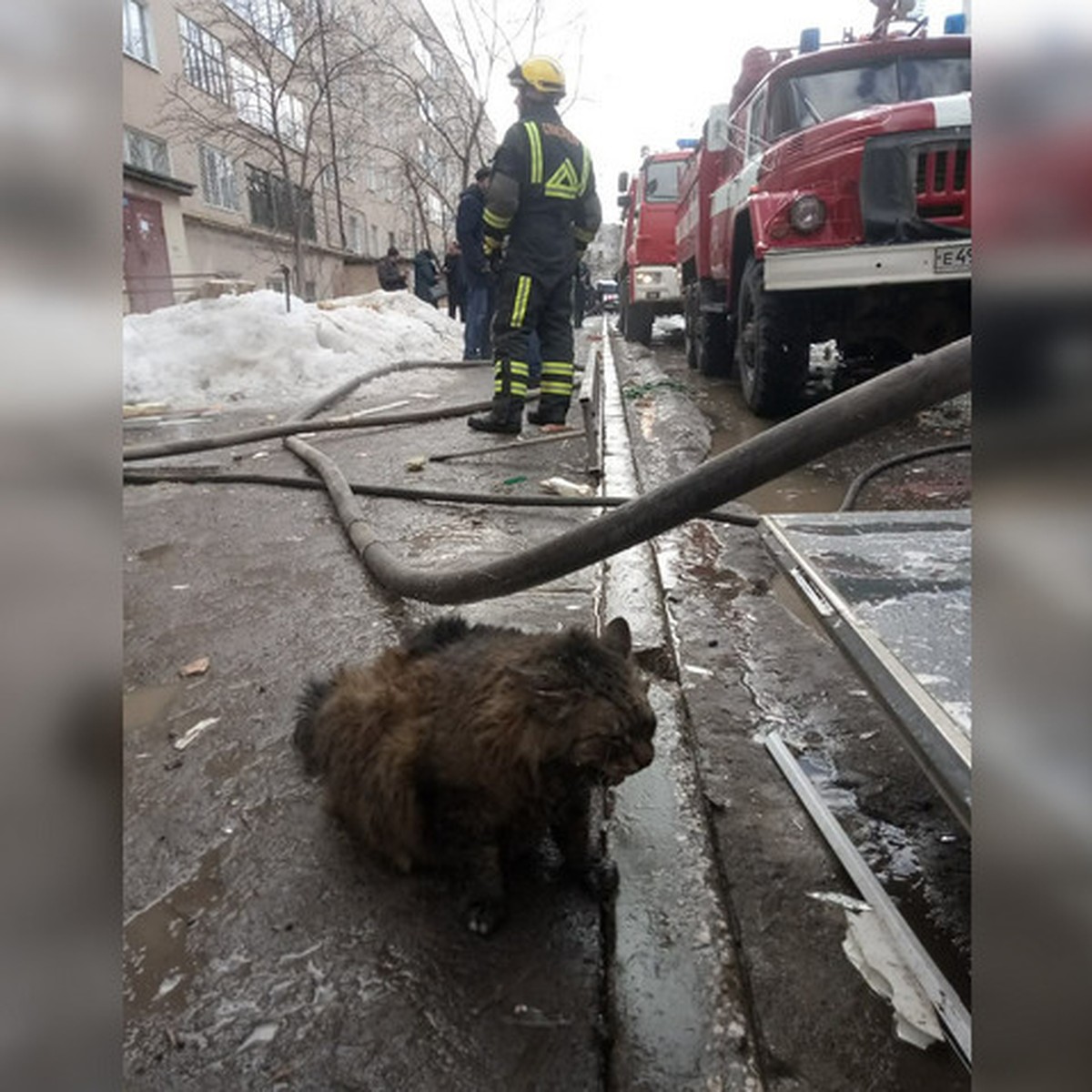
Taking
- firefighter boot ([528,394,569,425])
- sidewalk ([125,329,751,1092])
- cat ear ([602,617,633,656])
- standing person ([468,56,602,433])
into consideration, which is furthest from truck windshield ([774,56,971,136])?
cat ear ([602,617,633,656])

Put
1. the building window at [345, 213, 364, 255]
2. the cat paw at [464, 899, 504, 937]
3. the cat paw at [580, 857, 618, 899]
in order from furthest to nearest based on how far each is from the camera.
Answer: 1. the building window at [345, 213, 364, 255]
2. the cat paw at [580, 857, 618, 899]
3. the cat paw at [464, 899, 504, 937]

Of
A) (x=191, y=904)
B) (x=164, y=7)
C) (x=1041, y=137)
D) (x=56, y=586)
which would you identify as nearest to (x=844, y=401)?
(x=1041, y=137)

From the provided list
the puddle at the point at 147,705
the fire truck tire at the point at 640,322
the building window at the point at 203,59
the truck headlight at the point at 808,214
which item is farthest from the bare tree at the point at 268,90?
the puddle at the point at 147,705

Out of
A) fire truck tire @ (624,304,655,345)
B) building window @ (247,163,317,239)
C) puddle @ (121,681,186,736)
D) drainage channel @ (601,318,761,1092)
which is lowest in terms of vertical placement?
drainage channel @ (601,318,761,1092)

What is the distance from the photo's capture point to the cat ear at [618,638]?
5.97ft

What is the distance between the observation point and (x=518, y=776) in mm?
1568

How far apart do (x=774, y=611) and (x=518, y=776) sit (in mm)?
1924

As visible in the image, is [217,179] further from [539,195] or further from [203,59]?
[539,195]

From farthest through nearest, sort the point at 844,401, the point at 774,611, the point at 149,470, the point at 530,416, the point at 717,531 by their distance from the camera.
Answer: the point at 530,416
the point at 149,470
the point at 717,531
the point at 774,611
the point at 844,401

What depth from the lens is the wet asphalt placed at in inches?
53.1

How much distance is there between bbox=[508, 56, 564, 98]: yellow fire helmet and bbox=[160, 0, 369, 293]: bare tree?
16164 mm

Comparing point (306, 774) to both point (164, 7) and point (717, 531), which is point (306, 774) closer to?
point (717, 531)

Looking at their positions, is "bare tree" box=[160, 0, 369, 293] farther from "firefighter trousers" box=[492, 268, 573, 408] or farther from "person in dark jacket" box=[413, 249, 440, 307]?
"firefighter trousers" box=[492, 268, 573, 408]

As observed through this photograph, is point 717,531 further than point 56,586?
Yes
